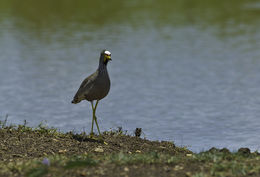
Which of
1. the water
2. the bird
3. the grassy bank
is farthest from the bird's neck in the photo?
the water

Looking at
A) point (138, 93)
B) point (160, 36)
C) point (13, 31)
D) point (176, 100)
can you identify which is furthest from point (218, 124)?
point (13, 31)

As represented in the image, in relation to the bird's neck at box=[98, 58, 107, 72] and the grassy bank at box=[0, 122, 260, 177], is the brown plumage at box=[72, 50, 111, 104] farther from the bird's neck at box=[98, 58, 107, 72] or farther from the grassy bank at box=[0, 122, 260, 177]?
the grassy bank at box=[0, 122, 260, 177]

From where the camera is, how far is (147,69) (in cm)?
2228

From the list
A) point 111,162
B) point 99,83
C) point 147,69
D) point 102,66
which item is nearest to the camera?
point 111,162

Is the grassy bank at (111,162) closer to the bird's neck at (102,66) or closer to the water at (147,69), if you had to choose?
the bird's neck at (102,66)

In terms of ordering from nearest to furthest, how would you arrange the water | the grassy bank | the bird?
the grassy bank → the bird → the water

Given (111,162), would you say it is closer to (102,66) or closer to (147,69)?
(102,66)

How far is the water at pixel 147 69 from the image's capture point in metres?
15.1

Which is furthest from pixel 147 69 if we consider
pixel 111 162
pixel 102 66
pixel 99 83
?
pixel 111 162

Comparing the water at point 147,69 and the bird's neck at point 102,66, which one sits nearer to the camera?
the bird's neck at point 102,66

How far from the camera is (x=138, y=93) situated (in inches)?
734

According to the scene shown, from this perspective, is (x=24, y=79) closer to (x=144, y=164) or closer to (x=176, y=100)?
(x=176, y=100)

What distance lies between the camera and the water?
49.7ft

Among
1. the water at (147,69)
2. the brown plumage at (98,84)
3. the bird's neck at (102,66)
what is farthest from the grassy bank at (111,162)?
the water at (147,69)
